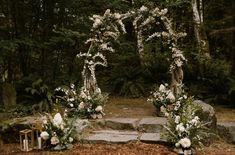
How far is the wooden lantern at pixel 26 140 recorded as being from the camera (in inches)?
299

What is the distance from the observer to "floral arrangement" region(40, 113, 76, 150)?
23.4ft

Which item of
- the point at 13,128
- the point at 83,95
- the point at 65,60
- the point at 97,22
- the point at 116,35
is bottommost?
the point at 13,128

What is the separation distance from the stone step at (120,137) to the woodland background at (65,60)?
2681 millimetres

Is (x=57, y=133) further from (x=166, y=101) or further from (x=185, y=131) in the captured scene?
(x=166, y=101)

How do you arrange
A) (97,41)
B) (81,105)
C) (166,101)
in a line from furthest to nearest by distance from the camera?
(97,41) < (166,101) < (81,105)

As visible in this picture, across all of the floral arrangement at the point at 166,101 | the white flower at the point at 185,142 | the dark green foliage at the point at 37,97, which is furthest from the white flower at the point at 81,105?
the white flower at the point at 185,142

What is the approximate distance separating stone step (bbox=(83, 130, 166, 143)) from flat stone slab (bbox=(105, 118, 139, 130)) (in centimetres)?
19

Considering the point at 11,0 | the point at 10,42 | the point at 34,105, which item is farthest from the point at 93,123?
the point at 11,0

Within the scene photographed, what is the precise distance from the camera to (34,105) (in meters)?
10.1

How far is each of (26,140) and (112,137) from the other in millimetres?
1644

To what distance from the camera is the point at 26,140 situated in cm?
757

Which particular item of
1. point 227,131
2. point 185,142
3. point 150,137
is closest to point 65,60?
point 150,137

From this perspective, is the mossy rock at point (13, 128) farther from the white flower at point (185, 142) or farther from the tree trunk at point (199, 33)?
the tree trunk at point (199, 33)

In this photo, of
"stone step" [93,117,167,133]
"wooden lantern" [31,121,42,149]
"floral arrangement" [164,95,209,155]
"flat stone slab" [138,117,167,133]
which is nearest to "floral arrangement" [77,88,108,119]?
"stone step" [93,117,167,133]
